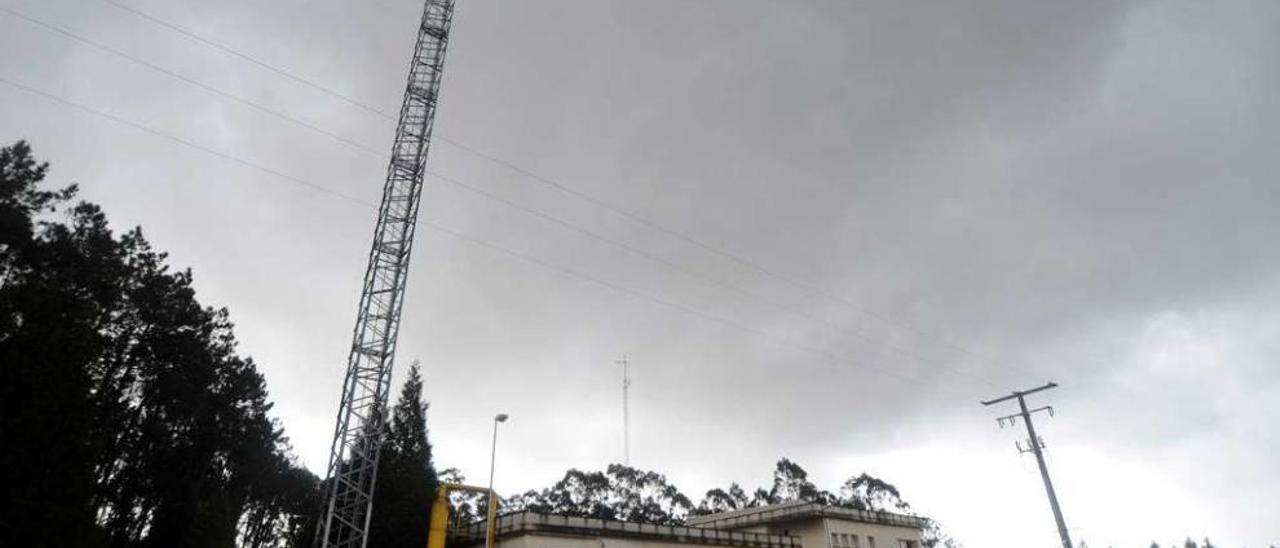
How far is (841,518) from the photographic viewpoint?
2394 inches

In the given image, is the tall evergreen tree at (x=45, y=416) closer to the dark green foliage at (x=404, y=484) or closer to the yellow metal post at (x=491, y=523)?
the dark green foliage at (x=404, y=484)

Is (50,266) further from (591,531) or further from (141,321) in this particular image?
(591,531)

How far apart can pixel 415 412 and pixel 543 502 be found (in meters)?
49.9

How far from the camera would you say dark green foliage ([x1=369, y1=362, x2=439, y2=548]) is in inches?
1667

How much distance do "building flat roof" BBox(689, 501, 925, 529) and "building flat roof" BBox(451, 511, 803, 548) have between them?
5.12 meters

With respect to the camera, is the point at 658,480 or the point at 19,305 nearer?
the point at 19,305

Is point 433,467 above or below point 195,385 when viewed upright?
below

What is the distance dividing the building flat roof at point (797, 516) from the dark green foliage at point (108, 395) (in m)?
38.1

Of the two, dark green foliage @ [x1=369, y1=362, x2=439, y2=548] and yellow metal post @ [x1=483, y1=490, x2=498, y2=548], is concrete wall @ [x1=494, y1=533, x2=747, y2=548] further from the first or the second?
dark green foliage @ [x1=369, y1=362, x2=439, y2=548]

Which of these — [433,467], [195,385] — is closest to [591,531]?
[433,467]

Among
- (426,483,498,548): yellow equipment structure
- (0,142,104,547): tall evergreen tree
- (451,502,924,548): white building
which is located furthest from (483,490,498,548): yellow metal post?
(0,142,104,547): tall evergreen tree

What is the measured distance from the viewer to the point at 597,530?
146 ft

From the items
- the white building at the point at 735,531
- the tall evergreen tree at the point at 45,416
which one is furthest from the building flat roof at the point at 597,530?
the tall evergreen tree at the point at 45,416

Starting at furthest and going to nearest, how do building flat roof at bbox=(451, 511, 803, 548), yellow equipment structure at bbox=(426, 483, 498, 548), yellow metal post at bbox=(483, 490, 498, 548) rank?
building flat roof at bbox=(451, 511, 803, 548), yellow equipment structure at bbox=(426, 483, 498, 548), yellow metal post at bbox=(483, 490, 498, 548)
